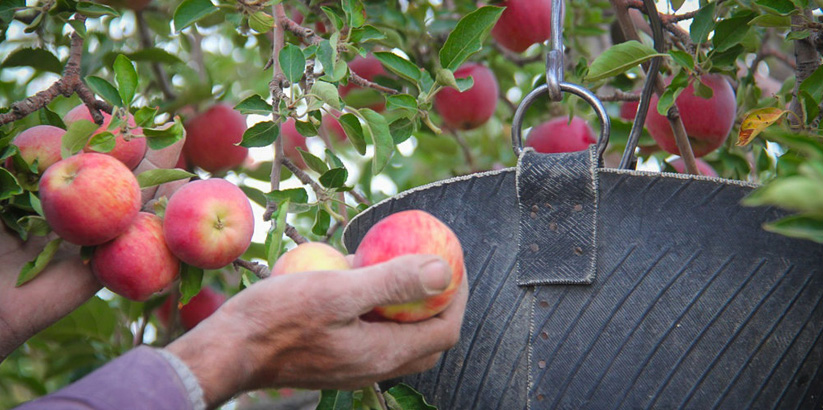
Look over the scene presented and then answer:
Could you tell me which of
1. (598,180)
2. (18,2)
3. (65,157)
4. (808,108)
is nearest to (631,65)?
(808,108)

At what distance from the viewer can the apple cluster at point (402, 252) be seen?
0.72 meters

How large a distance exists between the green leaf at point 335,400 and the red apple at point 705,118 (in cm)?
69

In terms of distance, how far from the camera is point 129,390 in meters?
0.65

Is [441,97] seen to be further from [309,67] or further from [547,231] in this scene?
[547,231]

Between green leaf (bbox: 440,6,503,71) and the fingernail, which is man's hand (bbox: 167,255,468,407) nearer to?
the fingernail

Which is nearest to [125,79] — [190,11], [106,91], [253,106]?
[106,91]

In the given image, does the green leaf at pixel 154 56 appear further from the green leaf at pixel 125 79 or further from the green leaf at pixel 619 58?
the green leaf at pixel 619 58

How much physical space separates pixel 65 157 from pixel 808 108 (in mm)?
899

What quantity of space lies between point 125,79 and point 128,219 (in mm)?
173

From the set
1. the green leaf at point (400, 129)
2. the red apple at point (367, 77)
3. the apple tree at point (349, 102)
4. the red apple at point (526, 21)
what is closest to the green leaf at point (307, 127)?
the apple tree at point (349, 102)

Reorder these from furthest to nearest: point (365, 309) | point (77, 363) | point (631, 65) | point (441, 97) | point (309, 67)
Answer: point (441, 97)
point (77, 363)
point (309, 67)
point (631, 65)
point (365, 309)

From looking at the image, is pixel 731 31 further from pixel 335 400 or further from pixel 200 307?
pixel 200 307

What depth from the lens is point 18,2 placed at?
1.07 metres

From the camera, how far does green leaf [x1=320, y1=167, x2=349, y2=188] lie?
3.46ft
